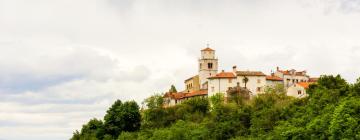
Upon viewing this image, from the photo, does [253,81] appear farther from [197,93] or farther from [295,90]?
[197,93]

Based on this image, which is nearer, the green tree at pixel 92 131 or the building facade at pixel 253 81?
the green tree at pixel 92 131

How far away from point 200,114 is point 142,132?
956 centimetres

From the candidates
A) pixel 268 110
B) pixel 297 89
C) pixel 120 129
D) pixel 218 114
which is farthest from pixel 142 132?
pixel 297 89

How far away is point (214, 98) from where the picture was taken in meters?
102

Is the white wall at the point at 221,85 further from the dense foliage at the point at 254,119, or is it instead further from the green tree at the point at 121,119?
the green tree at the point at 121,119

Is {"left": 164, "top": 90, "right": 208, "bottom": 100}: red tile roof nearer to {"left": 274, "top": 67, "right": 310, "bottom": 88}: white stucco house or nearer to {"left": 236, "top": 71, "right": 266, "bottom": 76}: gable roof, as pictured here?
{"left": 236, "top": 71, "right": 266, "bottom": 76}: gable roof

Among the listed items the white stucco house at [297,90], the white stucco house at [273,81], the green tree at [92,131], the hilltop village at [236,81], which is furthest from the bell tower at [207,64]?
the green tree at [92,131]

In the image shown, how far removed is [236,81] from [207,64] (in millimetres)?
13151

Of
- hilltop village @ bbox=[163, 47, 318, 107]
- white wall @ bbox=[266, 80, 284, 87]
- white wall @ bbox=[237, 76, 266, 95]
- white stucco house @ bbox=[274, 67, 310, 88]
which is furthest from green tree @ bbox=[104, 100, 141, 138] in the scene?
white stucco house @ bbox=[274, 67, 310, 88]

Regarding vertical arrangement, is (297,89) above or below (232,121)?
above

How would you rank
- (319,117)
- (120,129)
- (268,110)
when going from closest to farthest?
1. (319,117)
2. (268,110)
3. (120,129)

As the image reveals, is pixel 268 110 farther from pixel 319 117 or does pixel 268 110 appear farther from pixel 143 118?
pixel 143 118

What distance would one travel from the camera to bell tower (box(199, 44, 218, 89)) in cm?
12138

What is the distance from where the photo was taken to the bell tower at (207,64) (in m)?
121
